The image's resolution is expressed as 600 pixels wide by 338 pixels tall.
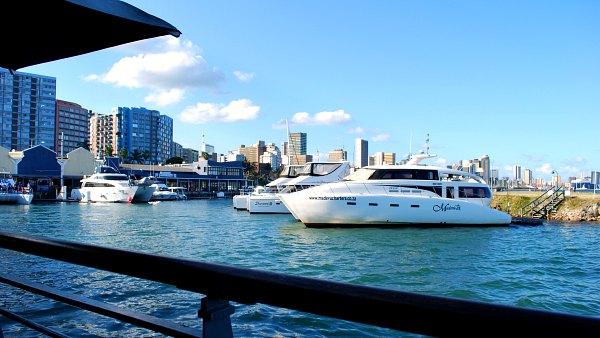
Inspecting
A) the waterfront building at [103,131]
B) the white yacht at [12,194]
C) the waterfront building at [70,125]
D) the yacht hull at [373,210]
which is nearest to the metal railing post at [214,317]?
the yacht hull at [373,210]

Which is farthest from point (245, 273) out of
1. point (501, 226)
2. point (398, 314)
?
point (501, 226)

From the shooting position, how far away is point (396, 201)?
25.6 m

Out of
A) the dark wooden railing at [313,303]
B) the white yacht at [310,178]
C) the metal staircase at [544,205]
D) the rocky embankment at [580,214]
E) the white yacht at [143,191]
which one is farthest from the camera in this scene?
the white yacht at [143,191]

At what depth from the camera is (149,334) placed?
6.67 m

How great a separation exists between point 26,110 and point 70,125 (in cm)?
2116

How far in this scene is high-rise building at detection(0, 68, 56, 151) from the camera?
119375 mm

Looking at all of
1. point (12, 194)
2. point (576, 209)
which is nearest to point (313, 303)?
point (576, 209)

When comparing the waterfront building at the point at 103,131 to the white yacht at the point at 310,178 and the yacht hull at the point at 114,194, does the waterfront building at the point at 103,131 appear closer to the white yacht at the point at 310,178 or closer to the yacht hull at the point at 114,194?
the yacht hull at the point at 114,194

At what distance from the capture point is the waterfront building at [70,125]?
461ft

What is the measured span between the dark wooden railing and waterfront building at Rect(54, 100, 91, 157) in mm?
152749

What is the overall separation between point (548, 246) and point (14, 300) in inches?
780

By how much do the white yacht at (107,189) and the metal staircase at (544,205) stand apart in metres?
49.3

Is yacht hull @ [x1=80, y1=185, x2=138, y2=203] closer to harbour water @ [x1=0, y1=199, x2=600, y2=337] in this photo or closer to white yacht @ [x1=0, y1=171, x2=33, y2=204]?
white yacht @ [x1=0, y1=171, x2=33, y2=204]

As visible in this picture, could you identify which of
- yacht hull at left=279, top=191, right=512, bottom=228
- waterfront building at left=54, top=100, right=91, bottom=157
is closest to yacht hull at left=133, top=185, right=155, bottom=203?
yacht hull at left=279, top=191, right=512, bottom=228
